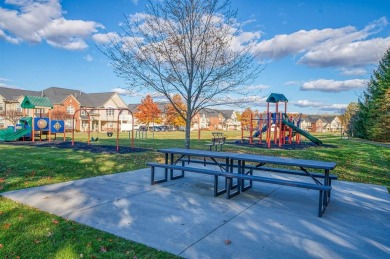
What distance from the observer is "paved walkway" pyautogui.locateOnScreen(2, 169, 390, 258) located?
3467 millimetres

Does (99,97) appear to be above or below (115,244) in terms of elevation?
above

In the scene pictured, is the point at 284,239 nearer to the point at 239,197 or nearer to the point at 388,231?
Result: the point at 388,231

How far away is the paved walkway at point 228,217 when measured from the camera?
11.4 ft

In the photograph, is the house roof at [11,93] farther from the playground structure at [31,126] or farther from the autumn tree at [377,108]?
the autumn tree at [377,108]

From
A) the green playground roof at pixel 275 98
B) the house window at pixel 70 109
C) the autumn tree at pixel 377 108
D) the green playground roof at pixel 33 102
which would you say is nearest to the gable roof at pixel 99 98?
the house window at pixel 70 109

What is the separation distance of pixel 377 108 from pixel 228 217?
34.1 m

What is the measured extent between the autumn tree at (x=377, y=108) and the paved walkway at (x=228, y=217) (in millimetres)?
27694

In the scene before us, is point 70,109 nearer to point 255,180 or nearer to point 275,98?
point 275,98

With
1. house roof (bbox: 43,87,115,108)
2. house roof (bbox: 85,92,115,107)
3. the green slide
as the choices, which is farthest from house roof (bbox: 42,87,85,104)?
the green slide

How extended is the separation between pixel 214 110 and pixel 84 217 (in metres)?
10.00

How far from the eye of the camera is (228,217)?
4.56 m

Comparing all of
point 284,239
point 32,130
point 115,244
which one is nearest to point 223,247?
point 284,239

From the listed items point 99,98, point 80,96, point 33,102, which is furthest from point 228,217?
point 99,98

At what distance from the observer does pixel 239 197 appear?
19.5 ft
